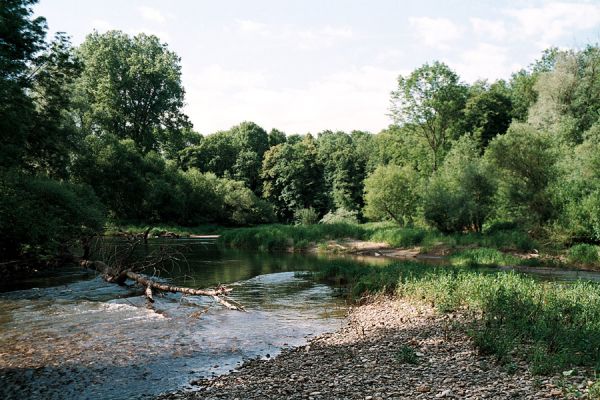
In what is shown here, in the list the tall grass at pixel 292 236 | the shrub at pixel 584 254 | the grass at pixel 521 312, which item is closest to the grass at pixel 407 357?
the grass at pixel 521 312

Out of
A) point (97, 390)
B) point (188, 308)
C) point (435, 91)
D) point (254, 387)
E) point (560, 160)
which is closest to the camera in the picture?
point (254, 387)

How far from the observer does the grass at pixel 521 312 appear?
8.32 metres

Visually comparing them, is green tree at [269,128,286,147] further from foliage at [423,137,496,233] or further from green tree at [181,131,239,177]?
foliage at [423,137,496,233]

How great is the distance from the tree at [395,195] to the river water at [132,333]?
29012mm

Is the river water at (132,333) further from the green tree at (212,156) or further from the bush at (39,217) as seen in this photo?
the green tree at (212,156)

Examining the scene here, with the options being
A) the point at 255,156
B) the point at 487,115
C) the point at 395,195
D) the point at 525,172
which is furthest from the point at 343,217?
the point at 525,172

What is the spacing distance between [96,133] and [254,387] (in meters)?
58.4

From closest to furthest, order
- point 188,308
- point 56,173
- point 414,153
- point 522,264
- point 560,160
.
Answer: point 188,308
point 522,264
point 56,173
point 560,160
point 414,153

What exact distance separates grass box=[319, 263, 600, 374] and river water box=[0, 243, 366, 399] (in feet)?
10.7

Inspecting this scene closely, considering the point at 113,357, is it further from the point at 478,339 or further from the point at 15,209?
the point at 15,209

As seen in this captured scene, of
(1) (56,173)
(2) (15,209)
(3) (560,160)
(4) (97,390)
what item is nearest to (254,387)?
(4) (97,390)

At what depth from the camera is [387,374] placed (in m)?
8.50

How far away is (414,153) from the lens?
65.9 metres

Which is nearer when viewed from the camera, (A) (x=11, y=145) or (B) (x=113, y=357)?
(B) (x=113, y=357)
